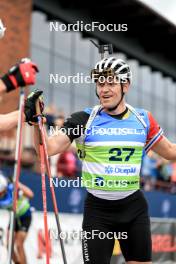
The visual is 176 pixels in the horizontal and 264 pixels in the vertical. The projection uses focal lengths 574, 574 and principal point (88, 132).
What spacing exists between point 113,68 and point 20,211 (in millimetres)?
5584

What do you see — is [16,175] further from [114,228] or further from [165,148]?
[165,148]

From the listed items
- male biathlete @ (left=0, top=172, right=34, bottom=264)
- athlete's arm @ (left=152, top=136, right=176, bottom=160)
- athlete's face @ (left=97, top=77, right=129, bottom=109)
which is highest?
athlete's face @ (left=97, top=77, right=129, bottom=109)

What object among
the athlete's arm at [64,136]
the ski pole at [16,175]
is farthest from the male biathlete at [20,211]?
the ski pole at [16,175]

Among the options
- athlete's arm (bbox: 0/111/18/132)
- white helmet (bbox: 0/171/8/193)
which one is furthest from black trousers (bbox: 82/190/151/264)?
white helmet (bbox: 0/171/8/193)

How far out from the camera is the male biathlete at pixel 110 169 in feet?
15.4

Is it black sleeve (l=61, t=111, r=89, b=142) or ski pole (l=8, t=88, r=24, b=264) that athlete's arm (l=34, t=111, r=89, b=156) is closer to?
black sleeve (l=61, t=111, r=89, b=142)

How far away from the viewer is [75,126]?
15.6 ft

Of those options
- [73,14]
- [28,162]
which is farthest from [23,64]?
[73,14]

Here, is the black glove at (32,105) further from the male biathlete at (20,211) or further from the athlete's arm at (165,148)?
the male biathlete at (20,211)

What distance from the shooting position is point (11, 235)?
4.14 m

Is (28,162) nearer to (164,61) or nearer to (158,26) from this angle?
(158,26)

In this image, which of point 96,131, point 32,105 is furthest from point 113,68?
point 32,105

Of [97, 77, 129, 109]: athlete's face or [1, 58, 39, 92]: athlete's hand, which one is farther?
[97, 77, 129, 109]: athlete's face

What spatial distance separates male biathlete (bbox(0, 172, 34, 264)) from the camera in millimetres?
9544
